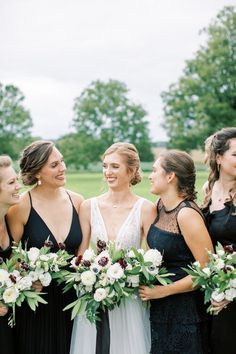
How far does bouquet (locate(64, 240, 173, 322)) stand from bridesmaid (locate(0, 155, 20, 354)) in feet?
2.69

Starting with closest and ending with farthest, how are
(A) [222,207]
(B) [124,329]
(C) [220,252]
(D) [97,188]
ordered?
(C) [220,252], (B) [124,329], (A) [222,207], (D) [97,188]

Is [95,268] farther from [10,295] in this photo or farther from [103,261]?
[10,295]

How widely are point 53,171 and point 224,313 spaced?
2379mm

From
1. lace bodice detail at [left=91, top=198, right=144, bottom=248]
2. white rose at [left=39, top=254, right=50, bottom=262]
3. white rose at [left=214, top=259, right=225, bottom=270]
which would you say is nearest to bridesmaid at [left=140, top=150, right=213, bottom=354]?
lace bodice detail at [left=91, top=198, right=144, bottom=248]

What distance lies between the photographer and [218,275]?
17.1ft

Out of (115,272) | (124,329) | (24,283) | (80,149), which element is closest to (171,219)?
(115,272)

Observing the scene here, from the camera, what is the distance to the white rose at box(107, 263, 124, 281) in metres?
5.30

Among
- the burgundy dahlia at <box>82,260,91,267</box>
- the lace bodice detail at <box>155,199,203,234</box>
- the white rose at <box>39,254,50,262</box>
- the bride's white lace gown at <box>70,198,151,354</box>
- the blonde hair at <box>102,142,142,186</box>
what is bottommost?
the bride's white lace gown at <box>70,198,151,354</box>

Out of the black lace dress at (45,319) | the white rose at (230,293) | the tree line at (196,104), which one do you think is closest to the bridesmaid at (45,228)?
the black lace dress at (45,319)

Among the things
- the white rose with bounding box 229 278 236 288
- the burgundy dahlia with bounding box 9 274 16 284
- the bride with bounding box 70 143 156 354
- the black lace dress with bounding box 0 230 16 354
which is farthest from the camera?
the bride with bounding box 70 143 156 354

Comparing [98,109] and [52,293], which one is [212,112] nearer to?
[98,109]

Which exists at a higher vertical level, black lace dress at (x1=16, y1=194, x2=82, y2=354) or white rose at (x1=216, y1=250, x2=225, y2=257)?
white rose at (x1=216, y1=250, x2=225, y2=257)

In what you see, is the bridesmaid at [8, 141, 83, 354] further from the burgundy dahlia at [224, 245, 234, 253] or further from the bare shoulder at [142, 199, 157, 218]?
the burgundy dahlia at [224, 245, 234, 253]

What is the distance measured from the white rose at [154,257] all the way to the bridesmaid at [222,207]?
0.65 m
